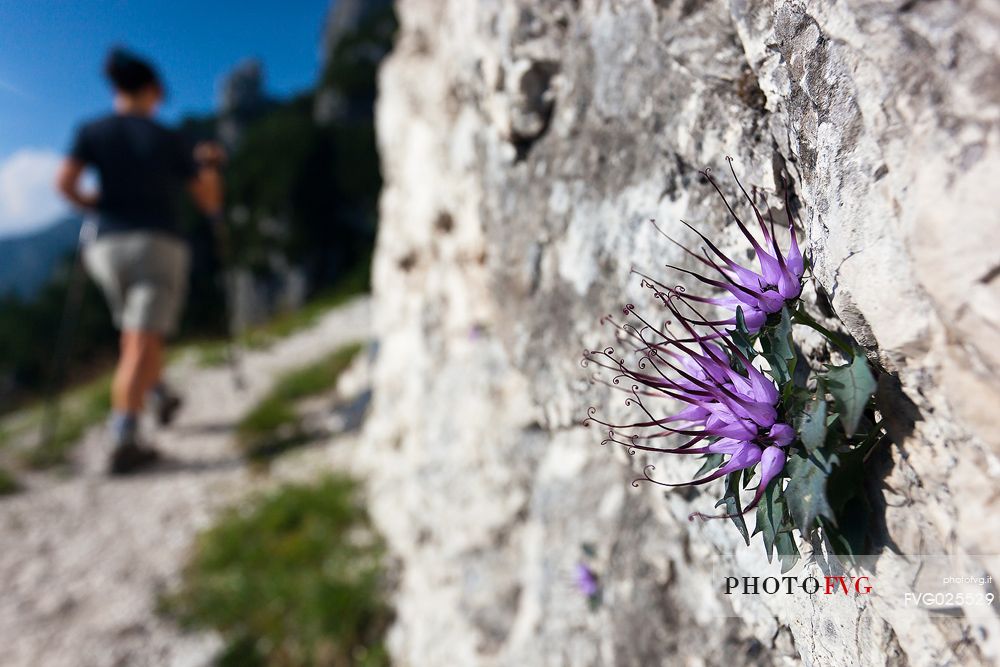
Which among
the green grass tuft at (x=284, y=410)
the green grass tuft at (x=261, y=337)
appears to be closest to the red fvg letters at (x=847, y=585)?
the green grass tuft at (x=284, y=410)

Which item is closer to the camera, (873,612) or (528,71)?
(873,612)

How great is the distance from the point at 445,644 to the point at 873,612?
8.10ft

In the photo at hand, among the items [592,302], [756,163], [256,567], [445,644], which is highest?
[756,163]

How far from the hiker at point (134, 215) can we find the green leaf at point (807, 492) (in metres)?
6.00

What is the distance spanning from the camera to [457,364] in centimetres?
392

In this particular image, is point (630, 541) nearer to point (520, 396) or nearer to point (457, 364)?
point (520, 396)

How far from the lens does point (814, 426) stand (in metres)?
1.17

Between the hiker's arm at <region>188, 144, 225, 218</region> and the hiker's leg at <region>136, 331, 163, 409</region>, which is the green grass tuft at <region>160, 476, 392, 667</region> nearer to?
the hiker's leg at <region>136, 331, 163, 409</region>

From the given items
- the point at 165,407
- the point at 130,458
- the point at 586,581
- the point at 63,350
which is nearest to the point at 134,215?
the point at 165,407

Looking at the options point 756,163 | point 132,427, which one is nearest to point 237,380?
point 132,427

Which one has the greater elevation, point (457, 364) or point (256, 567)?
point (457, 364)

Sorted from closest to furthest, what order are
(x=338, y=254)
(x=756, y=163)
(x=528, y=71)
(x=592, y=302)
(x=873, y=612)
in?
(x=873, y=612), (x=756, y=163), (x=592, y=302), (x=528, y=71), (x=338, y=254)

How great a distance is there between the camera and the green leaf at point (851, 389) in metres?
1.15

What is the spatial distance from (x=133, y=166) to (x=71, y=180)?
1.63 feet
